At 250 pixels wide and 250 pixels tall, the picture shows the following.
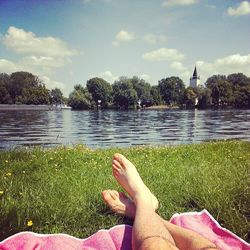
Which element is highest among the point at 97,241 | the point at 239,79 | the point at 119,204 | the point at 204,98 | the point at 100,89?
the point at 239,79

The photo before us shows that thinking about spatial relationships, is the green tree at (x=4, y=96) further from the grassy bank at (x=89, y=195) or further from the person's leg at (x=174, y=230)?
the person's leg at (x=174, y=230)

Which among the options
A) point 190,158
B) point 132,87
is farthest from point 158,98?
point 190,158

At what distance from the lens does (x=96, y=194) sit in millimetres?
3934

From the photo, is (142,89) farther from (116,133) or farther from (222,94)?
(116,133)

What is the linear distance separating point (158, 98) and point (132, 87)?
52.5 ft

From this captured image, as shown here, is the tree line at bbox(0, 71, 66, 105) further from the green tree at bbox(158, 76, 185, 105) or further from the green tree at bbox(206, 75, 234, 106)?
the green tree at bbox(206, 75, 234, 106)

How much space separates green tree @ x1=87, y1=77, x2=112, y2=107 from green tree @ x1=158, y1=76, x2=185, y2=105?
24.4m

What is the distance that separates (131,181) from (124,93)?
85483 mm

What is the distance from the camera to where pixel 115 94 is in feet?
293

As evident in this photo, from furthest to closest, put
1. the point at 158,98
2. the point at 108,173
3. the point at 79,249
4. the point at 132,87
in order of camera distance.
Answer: the point at 158,98, the point at 132,87, the point at 108,173, the point at 79,249

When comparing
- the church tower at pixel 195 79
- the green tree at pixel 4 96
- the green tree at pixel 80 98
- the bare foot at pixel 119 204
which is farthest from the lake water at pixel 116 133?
the church tower at pixel 195 79

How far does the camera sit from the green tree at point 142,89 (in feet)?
311

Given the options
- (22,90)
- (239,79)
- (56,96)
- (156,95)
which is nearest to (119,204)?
(22,90)

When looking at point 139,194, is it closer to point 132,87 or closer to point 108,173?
point 108,173
